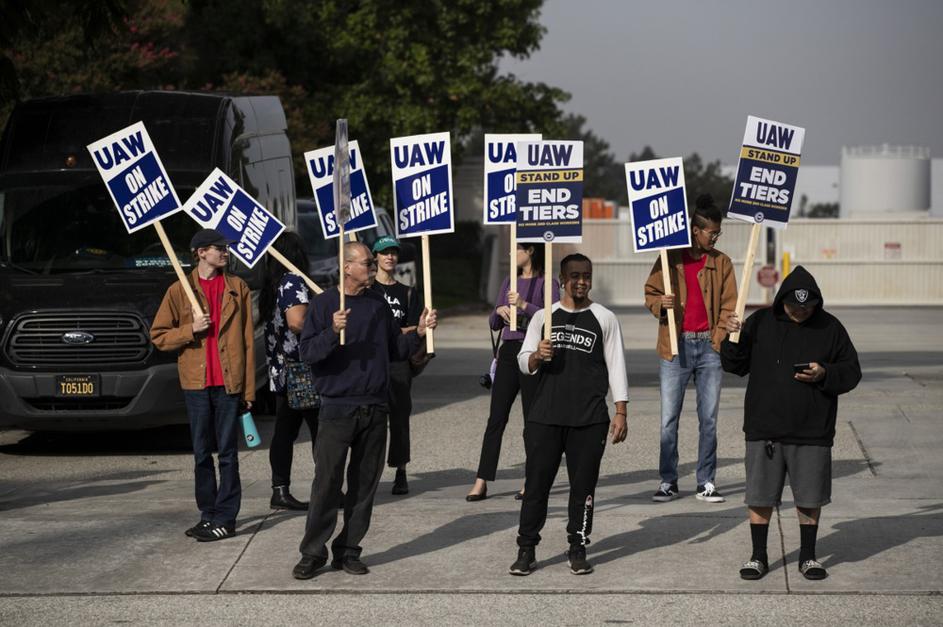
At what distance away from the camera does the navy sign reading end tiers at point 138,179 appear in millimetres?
10070

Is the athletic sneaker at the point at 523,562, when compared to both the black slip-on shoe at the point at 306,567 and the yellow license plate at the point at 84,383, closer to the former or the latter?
the black slip-on shoe at the point at 306,567

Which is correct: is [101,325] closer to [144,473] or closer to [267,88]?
[144,473]

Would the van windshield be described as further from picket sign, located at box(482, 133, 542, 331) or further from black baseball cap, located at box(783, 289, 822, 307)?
black baseball cap, located at box(783, 289, 822, 307)

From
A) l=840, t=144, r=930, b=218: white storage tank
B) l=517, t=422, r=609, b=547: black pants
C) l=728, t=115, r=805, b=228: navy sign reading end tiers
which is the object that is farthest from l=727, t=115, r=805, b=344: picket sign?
l=840, t=144, r=930, b=218: white storage tank

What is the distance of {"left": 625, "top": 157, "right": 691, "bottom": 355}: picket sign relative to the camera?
393 inches

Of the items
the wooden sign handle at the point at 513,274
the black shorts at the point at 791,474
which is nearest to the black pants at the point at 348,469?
the wooden sign handle at the point at 513,274

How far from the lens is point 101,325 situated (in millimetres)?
12266

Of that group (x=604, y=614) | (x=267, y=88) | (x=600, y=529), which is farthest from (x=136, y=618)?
(x=267, y=88)

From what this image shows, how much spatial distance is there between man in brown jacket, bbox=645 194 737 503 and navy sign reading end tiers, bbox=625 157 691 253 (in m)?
0.15

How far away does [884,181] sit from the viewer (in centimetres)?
7338

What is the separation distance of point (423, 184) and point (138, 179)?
6.16 ft

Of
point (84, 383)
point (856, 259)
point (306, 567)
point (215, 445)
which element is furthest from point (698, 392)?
point (856, 259)

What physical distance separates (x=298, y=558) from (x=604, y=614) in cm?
203

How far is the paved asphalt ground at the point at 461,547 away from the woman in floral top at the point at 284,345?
32cm
